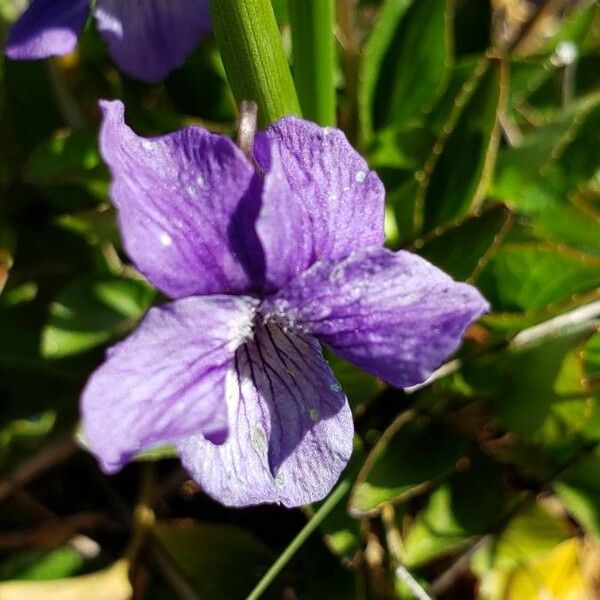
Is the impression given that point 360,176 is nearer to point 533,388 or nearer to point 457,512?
point 533,388

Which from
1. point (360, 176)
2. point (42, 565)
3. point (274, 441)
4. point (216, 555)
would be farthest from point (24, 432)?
point (360, 176)

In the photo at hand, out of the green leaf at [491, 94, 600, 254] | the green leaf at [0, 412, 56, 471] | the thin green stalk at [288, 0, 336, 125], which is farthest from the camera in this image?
the green leaf at [0, 412, 56, 471]

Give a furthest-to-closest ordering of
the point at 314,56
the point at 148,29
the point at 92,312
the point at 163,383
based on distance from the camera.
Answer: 1. the point at 92,312
2. the point at 148,29
3. the point at 314,56
4. the point at 163,383

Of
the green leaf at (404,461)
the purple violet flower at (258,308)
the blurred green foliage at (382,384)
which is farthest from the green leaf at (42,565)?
the purple violet flower at (258,308)

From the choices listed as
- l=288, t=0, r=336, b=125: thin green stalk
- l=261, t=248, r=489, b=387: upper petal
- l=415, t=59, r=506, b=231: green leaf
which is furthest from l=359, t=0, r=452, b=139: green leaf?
l=261, t=248, r=489, b=387: upper petal

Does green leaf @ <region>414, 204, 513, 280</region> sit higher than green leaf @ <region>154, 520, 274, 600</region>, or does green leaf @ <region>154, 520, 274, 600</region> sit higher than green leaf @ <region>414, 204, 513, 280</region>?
green leaf @ <region>414, 204, 513, 280</region>

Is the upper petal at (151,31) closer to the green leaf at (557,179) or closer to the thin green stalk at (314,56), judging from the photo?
the thin green stalk at (314,56)

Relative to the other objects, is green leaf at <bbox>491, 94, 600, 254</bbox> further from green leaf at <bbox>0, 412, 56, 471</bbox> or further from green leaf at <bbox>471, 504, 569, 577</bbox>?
green leaf at <bbox>0, 412, 56, 471</bbox>
